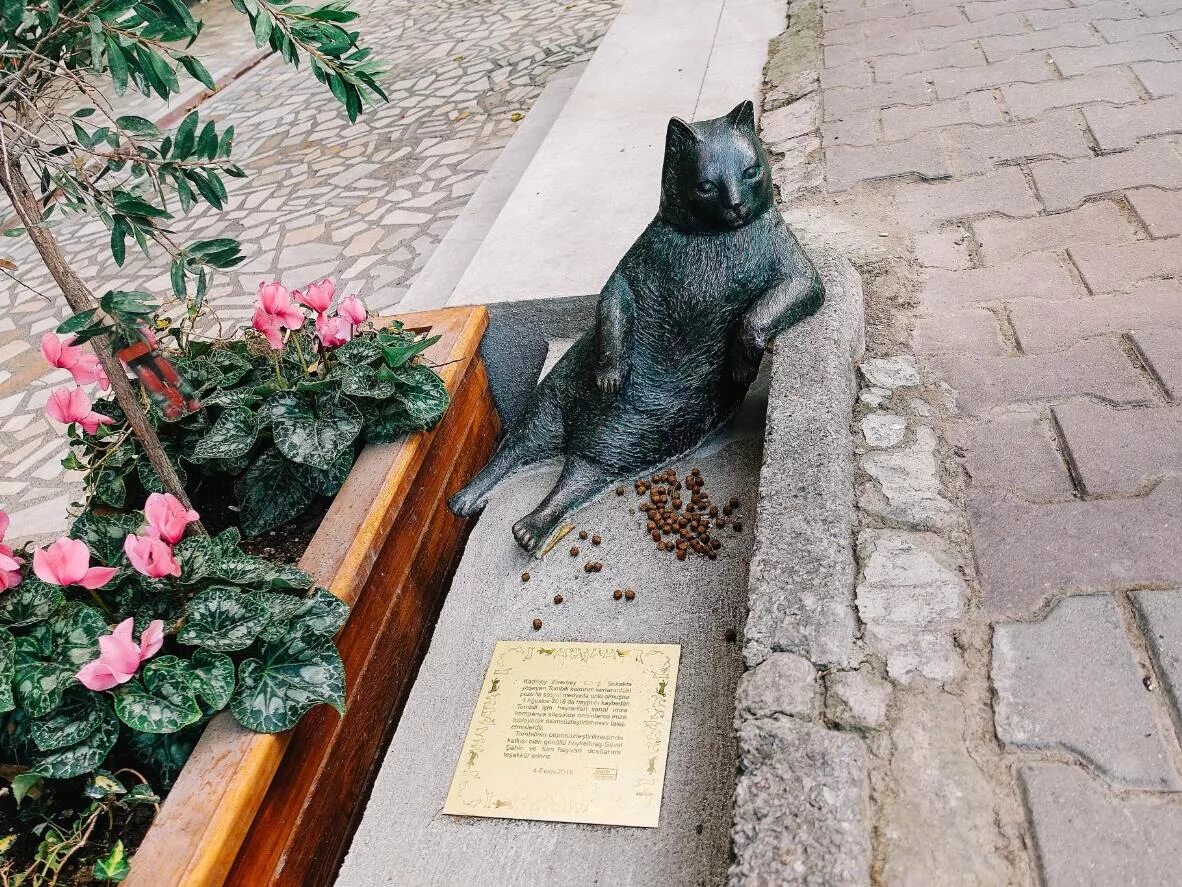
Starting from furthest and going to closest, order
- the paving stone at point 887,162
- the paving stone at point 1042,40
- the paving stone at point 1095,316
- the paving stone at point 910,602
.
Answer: the paving stone at point 1042,40
the paving stone at point 887,162
the paving stone at point 1095,316
the paving stone at point 910,602

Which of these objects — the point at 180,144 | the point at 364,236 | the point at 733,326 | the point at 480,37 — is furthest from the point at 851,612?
the point at 480,37

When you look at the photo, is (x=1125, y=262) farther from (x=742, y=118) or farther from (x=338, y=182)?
(x=338, y=182)

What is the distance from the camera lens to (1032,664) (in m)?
1.50

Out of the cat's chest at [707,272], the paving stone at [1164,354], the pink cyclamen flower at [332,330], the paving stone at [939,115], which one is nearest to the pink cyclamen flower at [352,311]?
the pink cyclamen flower at [332,330]

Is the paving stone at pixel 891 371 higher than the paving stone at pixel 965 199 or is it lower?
higher

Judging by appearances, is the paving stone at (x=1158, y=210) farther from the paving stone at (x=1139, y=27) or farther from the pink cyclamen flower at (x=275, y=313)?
the pink cyclamen flower at (x=275, y=313)

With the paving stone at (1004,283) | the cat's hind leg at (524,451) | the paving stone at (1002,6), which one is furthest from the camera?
the paving stone at (1002,6)

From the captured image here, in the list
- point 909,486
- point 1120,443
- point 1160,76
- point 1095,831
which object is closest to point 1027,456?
point 1120,443

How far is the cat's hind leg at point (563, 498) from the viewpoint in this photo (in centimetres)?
219

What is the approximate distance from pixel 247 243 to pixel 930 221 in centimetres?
387

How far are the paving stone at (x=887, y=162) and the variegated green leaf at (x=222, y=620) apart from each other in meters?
2.62

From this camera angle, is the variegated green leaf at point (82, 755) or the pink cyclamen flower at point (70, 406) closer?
the variegated green leaf at point (82, 755)

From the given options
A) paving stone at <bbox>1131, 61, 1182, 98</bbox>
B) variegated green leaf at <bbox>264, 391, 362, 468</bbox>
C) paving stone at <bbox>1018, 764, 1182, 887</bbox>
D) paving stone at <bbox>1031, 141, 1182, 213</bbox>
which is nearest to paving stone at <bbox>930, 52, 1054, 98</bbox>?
paving stone at <bbox>1131, 61, 1182, 98</bbox>

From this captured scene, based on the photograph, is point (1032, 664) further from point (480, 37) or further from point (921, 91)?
point (480, 37)
